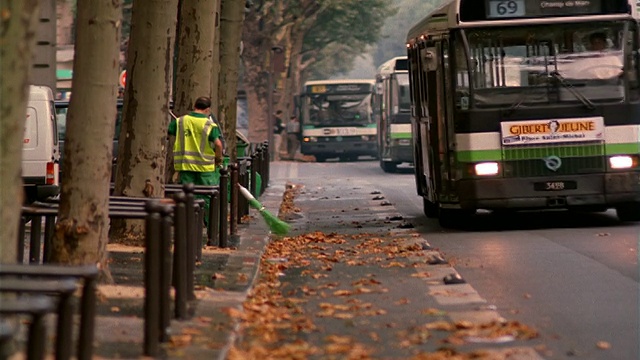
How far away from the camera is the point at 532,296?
12812mm

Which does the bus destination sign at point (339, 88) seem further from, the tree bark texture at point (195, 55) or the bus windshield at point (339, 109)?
the tree bark texture at point (195, 55)

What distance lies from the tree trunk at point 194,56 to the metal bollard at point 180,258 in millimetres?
12179

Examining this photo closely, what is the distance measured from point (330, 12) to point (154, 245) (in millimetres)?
54613

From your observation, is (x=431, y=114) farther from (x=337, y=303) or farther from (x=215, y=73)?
(x=337, y=303)

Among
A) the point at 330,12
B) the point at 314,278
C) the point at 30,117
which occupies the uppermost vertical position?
the point at 330,12

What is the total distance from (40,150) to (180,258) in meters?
11.5

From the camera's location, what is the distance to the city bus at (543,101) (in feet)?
64.6

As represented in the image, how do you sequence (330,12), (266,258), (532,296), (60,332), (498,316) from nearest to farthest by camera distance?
1. (60,332)
2. (498,316)
3. (532,296)
4. (266,258)
5. (330,12)

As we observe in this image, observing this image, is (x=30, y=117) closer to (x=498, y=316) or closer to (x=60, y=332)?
(x=498, y=316)

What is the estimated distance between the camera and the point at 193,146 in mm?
19469

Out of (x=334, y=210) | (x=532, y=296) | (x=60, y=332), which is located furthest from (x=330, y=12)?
(x=60, y=332)

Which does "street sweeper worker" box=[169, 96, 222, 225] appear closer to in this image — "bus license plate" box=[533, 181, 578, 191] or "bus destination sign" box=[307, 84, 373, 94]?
"bus license plate" box=[533, 181, 578, 191]

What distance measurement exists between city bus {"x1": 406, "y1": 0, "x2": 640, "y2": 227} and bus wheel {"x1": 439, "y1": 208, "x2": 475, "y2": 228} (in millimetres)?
1123

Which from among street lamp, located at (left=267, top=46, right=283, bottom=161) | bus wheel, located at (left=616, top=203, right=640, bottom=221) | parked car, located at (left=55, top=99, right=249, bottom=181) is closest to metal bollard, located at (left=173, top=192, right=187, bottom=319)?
bus wheel, located at (left=616, top=203, right=640, bottom=221)
